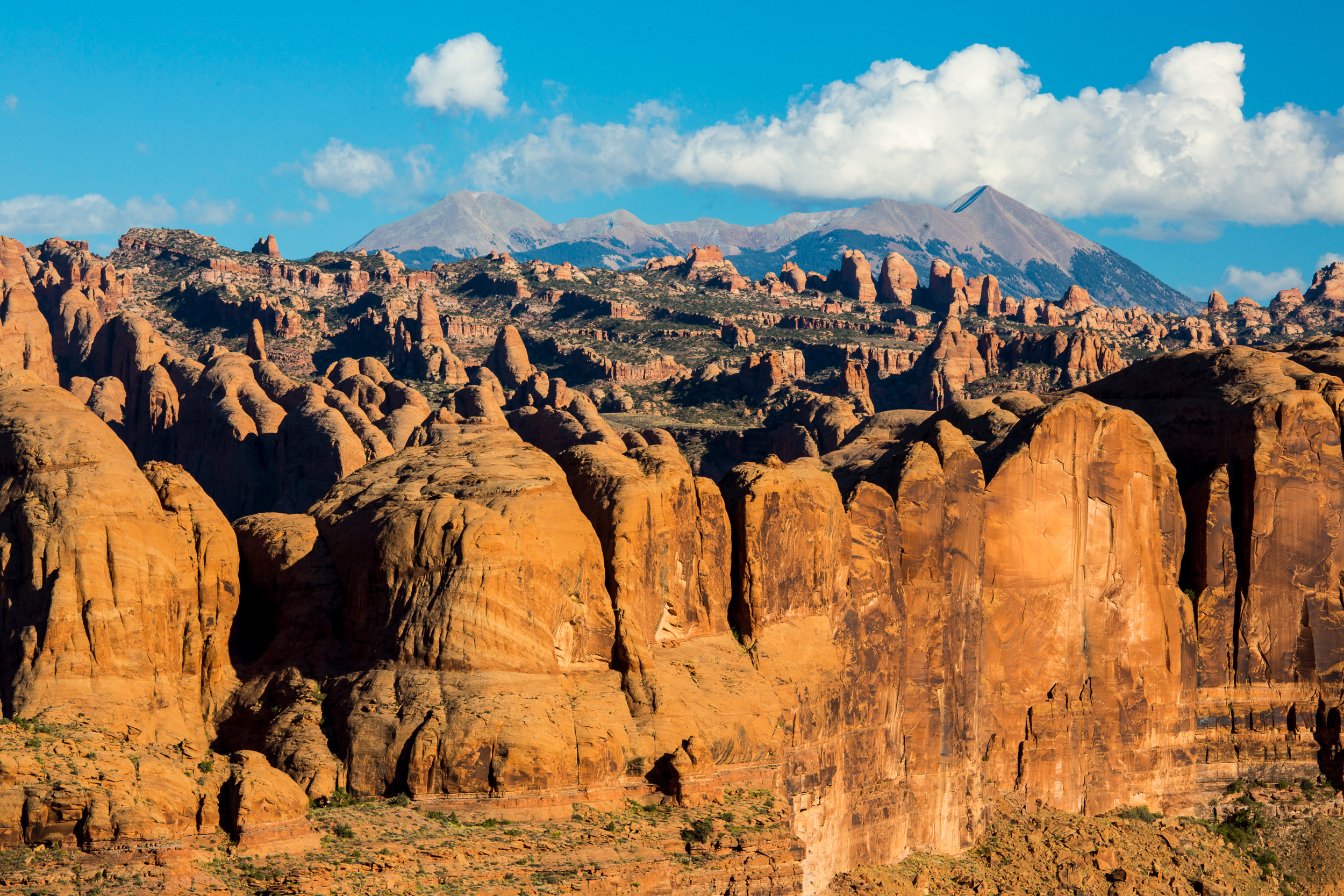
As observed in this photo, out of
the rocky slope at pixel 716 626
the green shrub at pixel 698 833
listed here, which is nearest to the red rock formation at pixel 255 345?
the rocky slope at pixel 716 626

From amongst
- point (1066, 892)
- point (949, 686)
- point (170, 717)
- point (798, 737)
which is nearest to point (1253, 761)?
point (1066, 892)

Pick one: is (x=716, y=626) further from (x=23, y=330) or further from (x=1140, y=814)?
(x=23, y=330)

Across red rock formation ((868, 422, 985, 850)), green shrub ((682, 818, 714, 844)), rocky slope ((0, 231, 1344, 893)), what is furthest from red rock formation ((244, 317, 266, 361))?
green shrub ((682, 818, 714, 844))

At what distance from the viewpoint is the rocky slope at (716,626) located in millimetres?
38781

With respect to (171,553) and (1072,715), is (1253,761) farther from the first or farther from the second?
(171,553)

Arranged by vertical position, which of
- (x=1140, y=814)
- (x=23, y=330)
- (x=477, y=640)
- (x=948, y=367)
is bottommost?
(x=1140, y=814)

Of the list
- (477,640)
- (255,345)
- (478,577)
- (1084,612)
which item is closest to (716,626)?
(477,640)

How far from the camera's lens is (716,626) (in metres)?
46.7

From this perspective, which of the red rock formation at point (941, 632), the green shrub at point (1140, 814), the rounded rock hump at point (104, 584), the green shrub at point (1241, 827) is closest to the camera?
the rounded rock hump at point (104, 584)

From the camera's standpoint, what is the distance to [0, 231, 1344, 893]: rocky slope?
→ 127ft

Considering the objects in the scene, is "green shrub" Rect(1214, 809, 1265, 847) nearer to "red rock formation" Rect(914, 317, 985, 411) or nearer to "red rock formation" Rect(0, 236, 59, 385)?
"red rock formation" Rect(0, 236, 59, 385)

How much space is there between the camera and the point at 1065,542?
2255 inches

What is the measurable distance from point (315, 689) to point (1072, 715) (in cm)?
3457

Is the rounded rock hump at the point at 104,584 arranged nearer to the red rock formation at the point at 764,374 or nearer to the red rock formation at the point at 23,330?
the red rock formation at the point at 23,330
